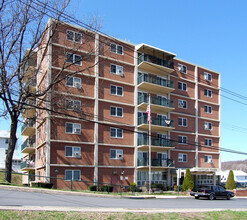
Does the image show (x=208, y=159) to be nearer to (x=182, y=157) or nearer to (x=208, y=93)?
(x=182, y=157)

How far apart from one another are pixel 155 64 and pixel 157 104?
531cm

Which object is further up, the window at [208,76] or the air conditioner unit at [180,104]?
the window at [208,76]

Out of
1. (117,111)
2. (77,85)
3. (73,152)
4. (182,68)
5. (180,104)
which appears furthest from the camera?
(182,68)

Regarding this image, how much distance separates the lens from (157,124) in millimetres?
41844

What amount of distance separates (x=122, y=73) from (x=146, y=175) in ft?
43.3

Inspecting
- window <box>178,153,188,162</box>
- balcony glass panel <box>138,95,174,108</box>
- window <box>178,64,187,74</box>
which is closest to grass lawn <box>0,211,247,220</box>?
balcony glass panel <box>138,95,174,108</box>

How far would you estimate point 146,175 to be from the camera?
4059 centimetres

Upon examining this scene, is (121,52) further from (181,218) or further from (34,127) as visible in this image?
(181,218)

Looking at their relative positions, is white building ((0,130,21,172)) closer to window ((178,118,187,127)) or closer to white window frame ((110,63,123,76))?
window ((178,118,187,127))

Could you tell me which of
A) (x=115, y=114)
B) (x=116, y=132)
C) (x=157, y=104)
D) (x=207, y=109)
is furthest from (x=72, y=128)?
(x=207, y=109)

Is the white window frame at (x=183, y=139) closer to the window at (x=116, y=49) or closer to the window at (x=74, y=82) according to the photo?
the window at (x=116, y=49)

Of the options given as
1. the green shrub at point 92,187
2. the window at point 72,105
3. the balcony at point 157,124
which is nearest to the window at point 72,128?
the window at point 72,105

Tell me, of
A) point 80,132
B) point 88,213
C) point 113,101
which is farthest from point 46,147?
point 88,213

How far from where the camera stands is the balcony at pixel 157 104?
4072 centimetres
